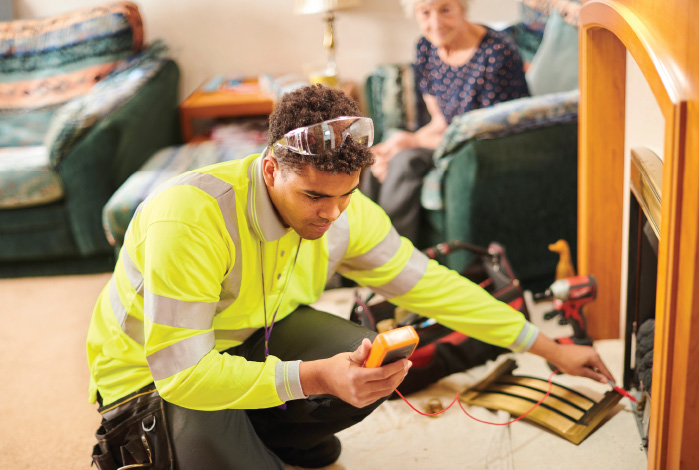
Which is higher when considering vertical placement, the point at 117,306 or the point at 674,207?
the point at 674,207

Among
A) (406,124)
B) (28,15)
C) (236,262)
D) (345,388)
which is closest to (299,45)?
(406,124)

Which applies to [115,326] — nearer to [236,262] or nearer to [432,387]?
[236,262]

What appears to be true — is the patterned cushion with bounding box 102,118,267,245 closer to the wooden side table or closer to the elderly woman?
the wooden side table

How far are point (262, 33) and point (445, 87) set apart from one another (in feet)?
4.17

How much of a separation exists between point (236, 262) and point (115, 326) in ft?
0.90

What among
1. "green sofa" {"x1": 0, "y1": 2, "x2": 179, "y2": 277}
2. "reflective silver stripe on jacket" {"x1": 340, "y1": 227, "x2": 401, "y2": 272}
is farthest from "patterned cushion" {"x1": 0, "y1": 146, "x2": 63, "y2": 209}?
"reflective silver stripe on jacket" {"x1": 340, "y1": 227, "x2": 401, "y2": 272}

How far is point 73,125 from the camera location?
2713 millimetres

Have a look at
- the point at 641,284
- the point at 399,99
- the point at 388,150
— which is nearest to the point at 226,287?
the point at 641,284

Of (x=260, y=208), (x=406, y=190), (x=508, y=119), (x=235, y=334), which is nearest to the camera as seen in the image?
(x=260, y=208)

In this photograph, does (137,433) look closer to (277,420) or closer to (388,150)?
(277,420)

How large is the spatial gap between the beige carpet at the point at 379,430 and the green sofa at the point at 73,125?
0.52 m

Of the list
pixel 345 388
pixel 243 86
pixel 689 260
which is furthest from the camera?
pixel 243 86

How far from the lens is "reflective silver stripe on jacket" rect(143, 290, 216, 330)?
1.16 m

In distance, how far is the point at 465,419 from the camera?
1.74 metres
